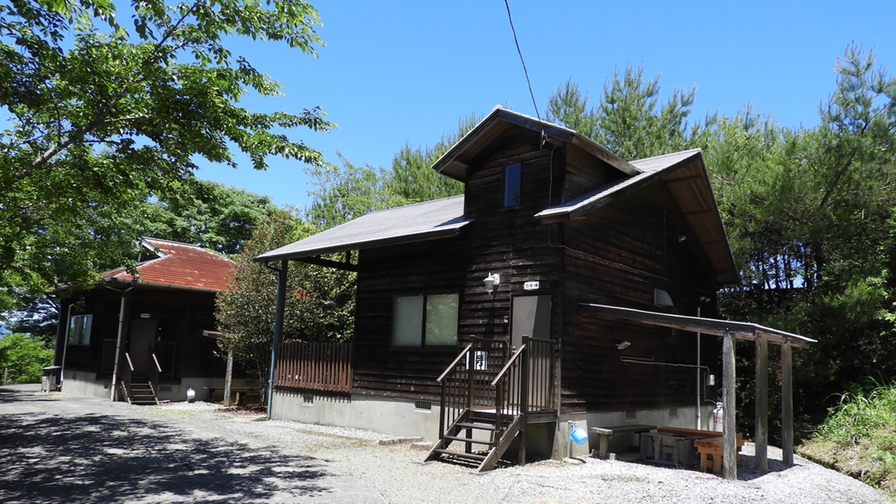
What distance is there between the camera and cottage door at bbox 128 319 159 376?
70.3 ft

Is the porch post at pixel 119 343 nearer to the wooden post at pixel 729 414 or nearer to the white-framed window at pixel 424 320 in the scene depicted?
the white-framed window at pixel 424 320

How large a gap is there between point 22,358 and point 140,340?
591 inches

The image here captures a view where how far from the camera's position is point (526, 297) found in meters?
11.4

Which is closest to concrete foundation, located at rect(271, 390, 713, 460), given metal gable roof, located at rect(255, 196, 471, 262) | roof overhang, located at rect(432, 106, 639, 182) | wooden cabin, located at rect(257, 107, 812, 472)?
wooden cabin, located at rect(257, 107, 812, 472)

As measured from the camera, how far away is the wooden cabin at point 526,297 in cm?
1084

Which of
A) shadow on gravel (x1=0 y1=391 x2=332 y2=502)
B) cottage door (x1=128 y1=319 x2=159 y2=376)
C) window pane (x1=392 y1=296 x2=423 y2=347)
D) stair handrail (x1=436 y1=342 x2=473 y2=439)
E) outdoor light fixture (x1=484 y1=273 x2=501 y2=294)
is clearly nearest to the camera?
shadow on gravel (x1=0 y1=391 x2=332 y2=502)

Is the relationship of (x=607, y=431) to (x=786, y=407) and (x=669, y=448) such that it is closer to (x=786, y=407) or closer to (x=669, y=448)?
(x=669, y=448)

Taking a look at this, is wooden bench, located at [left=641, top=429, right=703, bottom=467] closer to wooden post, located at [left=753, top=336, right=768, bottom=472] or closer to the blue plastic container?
wooden post, located at [left=753, top=336, right=768, bottom=472]

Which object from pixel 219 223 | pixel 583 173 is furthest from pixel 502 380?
pixel 219 223

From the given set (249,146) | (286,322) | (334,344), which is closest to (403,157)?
(286,322)

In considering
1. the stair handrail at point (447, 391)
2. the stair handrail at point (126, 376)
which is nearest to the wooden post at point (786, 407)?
the stair handrail at point (447, 391)

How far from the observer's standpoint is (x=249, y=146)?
360 inches

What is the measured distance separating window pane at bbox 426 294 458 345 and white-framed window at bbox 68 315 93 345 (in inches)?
559

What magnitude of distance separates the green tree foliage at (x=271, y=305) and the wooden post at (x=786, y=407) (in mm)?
10460
